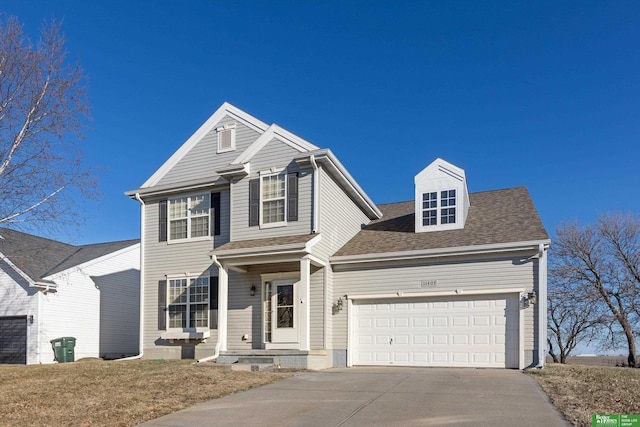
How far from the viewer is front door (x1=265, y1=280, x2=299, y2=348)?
14531mm

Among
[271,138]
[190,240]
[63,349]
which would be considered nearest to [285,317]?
[190,240]

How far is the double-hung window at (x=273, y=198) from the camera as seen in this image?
15.1m

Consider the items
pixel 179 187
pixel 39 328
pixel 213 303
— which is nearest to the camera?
pixel 213 303

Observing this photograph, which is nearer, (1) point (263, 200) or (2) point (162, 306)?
(1) point (263, 200)

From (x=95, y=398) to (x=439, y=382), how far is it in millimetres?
6345

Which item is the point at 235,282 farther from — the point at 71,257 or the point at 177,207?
the point at 71,257

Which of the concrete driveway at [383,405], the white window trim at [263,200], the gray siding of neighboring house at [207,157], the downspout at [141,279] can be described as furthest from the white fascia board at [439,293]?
the downspout at [141,279]

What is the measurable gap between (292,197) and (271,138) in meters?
1.96

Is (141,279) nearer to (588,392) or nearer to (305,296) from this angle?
(305,296)

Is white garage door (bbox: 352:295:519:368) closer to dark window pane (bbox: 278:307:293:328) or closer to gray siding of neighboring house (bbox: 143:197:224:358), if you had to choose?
dark window pane (bbox: 278:307:293:328)

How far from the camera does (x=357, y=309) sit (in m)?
15.1

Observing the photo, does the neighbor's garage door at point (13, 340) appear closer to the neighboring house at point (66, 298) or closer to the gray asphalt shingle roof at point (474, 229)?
the neighboring house at point (66, 298)

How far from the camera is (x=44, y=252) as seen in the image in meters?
20.9

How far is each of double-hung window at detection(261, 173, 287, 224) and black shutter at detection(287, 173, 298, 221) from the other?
0.72ft
